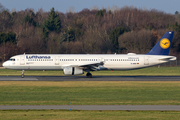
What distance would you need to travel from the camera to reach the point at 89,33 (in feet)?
387

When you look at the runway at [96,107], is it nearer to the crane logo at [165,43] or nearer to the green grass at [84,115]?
the green grass at [84,115]

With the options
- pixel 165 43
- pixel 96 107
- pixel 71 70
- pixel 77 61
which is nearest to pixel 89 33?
pixel 165 43

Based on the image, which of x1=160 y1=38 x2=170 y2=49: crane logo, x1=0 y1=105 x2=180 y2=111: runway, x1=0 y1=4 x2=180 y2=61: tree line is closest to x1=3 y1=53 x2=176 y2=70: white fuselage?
x1=160 y1=38 x2=170 y2=49: crane logo

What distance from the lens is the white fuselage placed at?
141ft

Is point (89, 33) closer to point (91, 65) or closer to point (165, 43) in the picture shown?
point (165, 43)

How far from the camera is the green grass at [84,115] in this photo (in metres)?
14.7

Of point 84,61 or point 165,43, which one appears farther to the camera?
point 165,43

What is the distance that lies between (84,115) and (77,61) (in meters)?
28.5

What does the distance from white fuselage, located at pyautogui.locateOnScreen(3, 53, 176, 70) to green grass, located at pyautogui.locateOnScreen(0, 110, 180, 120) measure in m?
27.0

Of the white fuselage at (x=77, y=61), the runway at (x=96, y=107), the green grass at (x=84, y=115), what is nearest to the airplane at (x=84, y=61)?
the white fuselage at (x=77, y=61)

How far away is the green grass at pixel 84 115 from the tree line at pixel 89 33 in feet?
222

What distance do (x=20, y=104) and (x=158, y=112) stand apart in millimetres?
9440

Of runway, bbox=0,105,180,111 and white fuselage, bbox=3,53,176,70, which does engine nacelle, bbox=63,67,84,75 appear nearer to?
white fuselage, bbox=3,53,176,70

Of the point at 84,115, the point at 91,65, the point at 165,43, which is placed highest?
the point at 165,43
